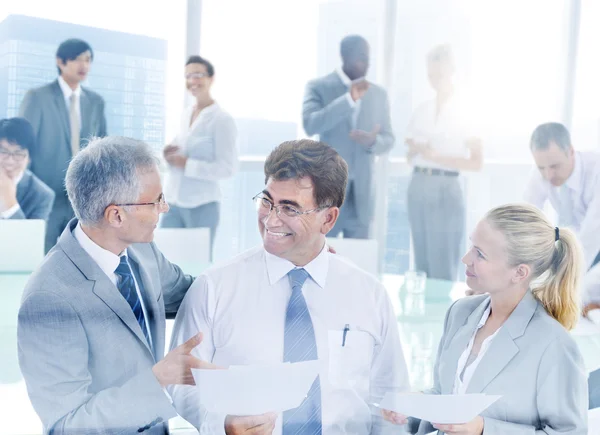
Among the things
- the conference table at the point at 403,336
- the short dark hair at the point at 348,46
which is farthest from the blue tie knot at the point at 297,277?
the short dark hair at the point at 348,46

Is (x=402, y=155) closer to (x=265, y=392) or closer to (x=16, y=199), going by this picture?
(x=265, y=392)

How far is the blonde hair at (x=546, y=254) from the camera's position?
1511mm

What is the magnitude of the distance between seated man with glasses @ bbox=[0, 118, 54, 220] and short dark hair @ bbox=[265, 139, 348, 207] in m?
0.60

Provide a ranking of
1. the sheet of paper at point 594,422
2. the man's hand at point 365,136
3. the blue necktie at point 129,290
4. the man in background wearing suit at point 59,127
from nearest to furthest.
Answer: the blue necktie at point 129,290 < the man in background wearing suit at point 59,127 < the sheet of paper at point 594,422 < the man's hand at point 365,136

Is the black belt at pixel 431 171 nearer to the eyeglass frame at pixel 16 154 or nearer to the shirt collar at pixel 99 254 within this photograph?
the shirt collar at pixel 99 254

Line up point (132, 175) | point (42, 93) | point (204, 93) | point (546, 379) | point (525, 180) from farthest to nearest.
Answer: point (525, 180)
point (204, 93)
point (42, 93)
point (546, 379)
point (132, 175)

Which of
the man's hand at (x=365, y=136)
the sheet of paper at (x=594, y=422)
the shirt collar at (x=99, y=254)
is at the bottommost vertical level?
the sheet of paper at (x=594, y=422)

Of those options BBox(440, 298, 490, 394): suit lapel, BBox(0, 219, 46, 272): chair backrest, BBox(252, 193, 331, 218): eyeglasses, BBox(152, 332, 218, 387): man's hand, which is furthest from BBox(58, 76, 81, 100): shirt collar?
BBox(440, 298, 490, 394): suit lapel

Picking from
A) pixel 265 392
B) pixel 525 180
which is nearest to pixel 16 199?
pixel 265 392

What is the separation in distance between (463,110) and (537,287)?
80 centimetres

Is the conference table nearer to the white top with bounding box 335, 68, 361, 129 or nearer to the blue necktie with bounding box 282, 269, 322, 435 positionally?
the blue necktie with bounding box 282, 269, 322, 435

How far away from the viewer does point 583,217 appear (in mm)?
2137

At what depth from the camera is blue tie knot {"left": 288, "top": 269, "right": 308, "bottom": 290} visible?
162 centimetres

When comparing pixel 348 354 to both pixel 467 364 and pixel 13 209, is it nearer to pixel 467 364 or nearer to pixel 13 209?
pixel 467 364
